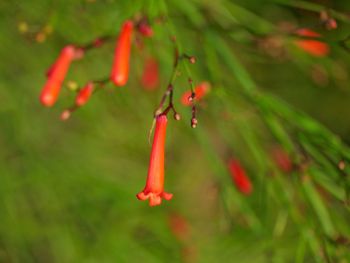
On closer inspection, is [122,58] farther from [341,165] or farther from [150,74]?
[150,74]

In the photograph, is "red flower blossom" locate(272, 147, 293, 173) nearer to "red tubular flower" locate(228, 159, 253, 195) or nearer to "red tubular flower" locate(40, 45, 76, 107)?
"red tubular flower" locate(228, 159, 253, 195)

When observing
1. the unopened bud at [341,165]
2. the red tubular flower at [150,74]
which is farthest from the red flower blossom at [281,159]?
the unopened bud at [341,165]

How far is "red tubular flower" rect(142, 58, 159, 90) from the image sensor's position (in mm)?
5891

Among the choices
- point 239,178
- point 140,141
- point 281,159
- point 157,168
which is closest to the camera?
point 157,168

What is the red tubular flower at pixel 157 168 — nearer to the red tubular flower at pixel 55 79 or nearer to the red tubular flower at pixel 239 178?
the red tubular flower at pixel 55 79

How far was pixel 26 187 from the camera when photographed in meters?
6.26

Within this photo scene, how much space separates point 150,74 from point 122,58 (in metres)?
2.55

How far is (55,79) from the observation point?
350 cm

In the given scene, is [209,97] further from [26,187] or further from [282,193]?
[26,187]

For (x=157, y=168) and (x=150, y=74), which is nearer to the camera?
(x=157, y=168)

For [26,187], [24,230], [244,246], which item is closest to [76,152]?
[26,187]

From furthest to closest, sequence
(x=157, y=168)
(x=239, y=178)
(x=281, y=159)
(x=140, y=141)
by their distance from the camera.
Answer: (x=140, y=141) < (x=281, y=159) < (x=239, y=178) < (x=157, y=168)

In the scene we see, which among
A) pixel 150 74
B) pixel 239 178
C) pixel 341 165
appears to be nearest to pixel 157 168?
pixel 341 165

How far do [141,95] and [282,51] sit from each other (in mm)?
2322
